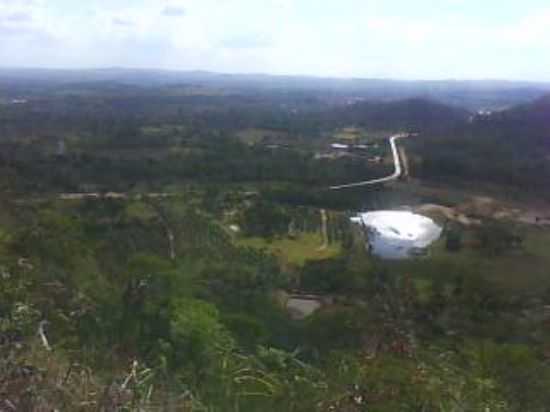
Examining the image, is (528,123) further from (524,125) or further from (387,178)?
(387,178)

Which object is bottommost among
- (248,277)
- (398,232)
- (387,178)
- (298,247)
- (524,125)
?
(398,232)

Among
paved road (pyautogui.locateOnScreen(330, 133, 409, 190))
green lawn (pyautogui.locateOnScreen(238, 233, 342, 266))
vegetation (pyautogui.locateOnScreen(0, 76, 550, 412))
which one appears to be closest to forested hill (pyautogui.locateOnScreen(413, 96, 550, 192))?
vegetation (pyautogui.locateOnScreen(0, 76, 550, 412))

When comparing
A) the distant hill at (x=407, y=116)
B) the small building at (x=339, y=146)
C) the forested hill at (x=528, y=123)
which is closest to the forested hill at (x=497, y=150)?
the forested hill at (x=528, y=123)

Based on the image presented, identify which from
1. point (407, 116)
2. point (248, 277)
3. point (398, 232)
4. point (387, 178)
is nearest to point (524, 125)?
point (407, 116)

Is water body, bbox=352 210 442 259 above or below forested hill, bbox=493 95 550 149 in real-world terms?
below

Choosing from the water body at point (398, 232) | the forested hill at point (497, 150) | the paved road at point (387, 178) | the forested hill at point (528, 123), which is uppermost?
the forested hill at point (528, 123)

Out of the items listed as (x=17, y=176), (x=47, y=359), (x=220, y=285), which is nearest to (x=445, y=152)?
(x=17, y=176)

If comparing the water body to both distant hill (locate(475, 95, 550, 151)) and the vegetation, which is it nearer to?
the vegetation

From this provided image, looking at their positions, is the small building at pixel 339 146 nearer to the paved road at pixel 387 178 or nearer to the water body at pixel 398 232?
the paved road at pixel 387 178
